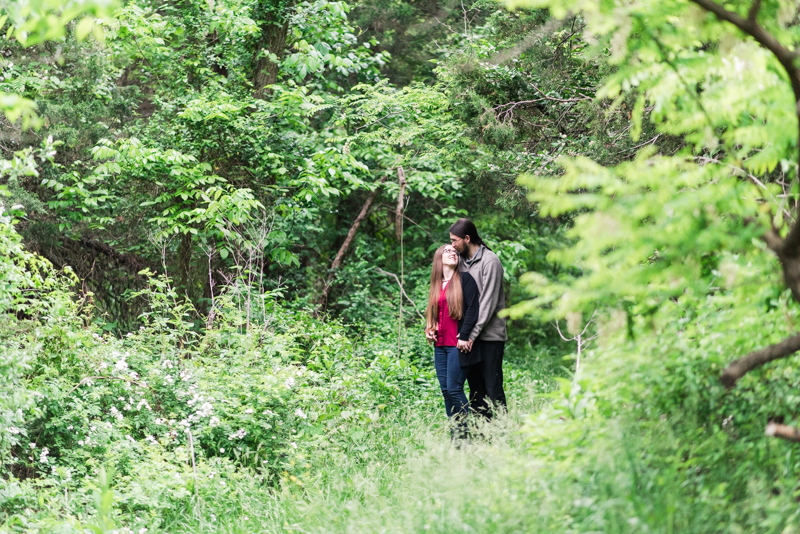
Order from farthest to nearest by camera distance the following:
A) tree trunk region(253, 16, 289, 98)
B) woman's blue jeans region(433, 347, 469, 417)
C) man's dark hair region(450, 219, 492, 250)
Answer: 1. tree trunk region(253, 16, 289, 98)
2. man's dark hair region(450, 219, 492, 250)
3. woman's blue jeans region(433, 347, 469, 417)

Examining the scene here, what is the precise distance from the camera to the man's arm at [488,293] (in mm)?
5234

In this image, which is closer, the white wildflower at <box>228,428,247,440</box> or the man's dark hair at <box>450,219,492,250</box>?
the white wildflower at <box>228,428,247,440</box>

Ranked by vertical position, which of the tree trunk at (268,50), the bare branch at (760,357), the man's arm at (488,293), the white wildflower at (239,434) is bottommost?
the white wildflower at (239,434)

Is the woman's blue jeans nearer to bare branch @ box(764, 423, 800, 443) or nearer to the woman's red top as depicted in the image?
the woman's red top

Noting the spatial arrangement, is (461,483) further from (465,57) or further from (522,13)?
(522,13)

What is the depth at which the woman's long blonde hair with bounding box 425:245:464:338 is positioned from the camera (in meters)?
5.40

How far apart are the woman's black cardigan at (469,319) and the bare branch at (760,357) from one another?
2710 mm

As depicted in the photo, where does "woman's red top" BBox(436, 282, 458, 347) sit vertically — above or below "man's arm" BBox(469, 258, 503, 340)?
below

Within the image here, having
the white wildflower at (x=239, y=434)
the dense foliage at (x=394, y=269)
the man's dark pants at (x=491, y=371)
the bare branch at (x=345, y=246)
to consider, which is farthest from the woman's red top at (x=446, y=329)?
the bare branch at (x=345, y=246)

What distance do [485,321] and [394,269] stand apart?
6.56 metres

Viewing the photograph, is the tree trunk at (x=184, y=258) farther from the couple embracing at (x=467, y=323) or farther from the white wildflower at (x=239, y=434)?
the couple embracing at (x=467, y=323)

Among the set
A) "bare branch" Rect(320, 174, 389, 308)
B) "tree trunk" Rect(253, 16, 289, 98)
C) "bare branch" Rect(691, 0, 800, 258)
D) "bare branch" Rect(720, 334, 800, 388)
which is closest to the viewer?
"bare branch" Rect(691, 0, 800, 258)

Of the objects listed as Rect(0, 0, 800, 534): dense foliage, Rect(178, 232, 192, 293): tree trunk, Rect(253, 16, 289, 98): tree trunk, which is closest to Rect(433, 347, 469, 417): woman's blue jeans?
Rect(0, 0, 800, 534): dense foliage

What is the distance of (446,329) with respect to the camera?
5426mm
